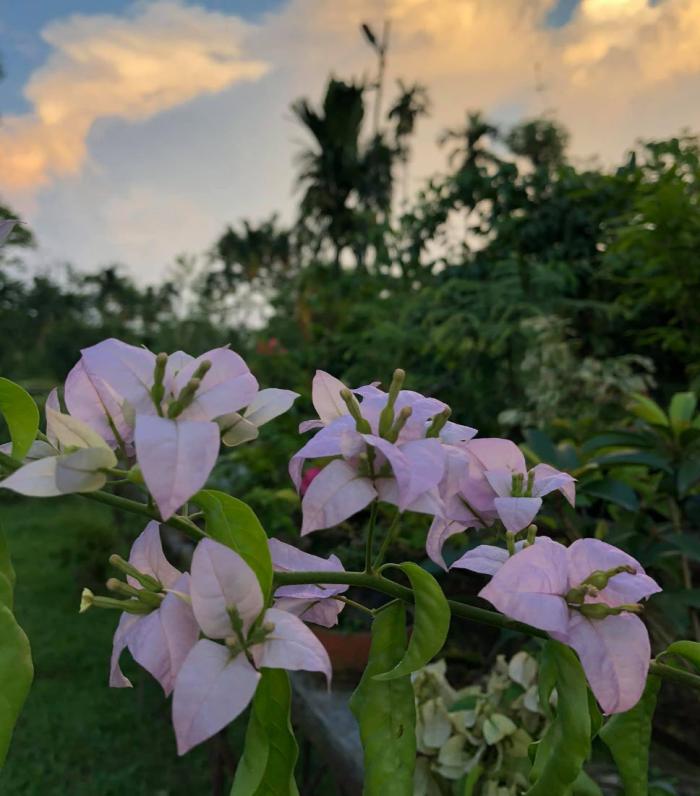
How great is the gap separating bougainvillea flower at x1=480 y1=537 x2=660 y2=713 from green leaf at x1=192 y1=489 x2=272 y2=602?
10 cm

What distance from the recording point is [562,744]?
0.39 m

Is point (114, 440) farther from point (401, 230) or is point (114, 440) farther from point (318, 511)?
point (401, 230)

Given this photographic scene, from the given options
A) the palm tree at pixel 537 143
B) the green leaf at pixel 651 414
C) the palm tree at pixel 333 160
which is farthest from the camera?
the palm tree at pixel 333 160

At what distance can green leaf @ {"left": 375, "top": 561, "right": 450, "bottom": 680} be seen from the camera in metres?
0.38

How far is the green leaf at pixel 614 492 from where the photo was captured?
50.6 inches

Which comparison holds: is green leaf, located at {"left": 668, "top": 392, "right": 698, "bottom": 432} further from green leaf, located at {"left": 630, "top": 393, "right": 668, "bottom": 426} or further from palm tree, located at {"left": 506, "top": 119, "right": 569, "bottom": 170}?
palm tree, located at {"left": 506, "top": 119, "right": 569, "bottom": 170}

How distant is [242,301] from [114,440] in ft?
20.0

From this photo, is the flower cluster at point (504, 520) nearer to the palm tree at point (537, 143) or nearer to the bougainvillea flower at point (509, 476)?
the bougainvillea flower at point (509, 476)

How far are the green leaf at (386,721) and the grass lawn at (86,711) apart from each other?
1.63 meters

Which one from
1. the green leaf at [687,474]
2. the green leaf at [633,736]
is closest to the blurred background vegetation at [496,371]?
the green leaf at [687,474]


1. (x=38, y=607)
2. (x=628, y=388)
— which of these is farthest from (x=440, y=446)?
(x=38, y=607)

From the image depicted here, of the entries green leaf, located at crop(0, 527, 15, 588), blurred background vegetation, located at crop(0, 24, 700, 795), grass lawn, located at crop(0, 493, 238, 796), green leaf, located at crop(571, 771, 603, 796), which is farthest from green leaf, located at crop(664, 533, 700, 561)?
grass lawn, located at crop(0, 493, 238, 796)

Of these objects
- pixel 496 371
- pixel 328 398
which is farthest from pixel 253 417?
pixel 496 371

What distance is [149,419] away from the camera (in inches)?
13.8
